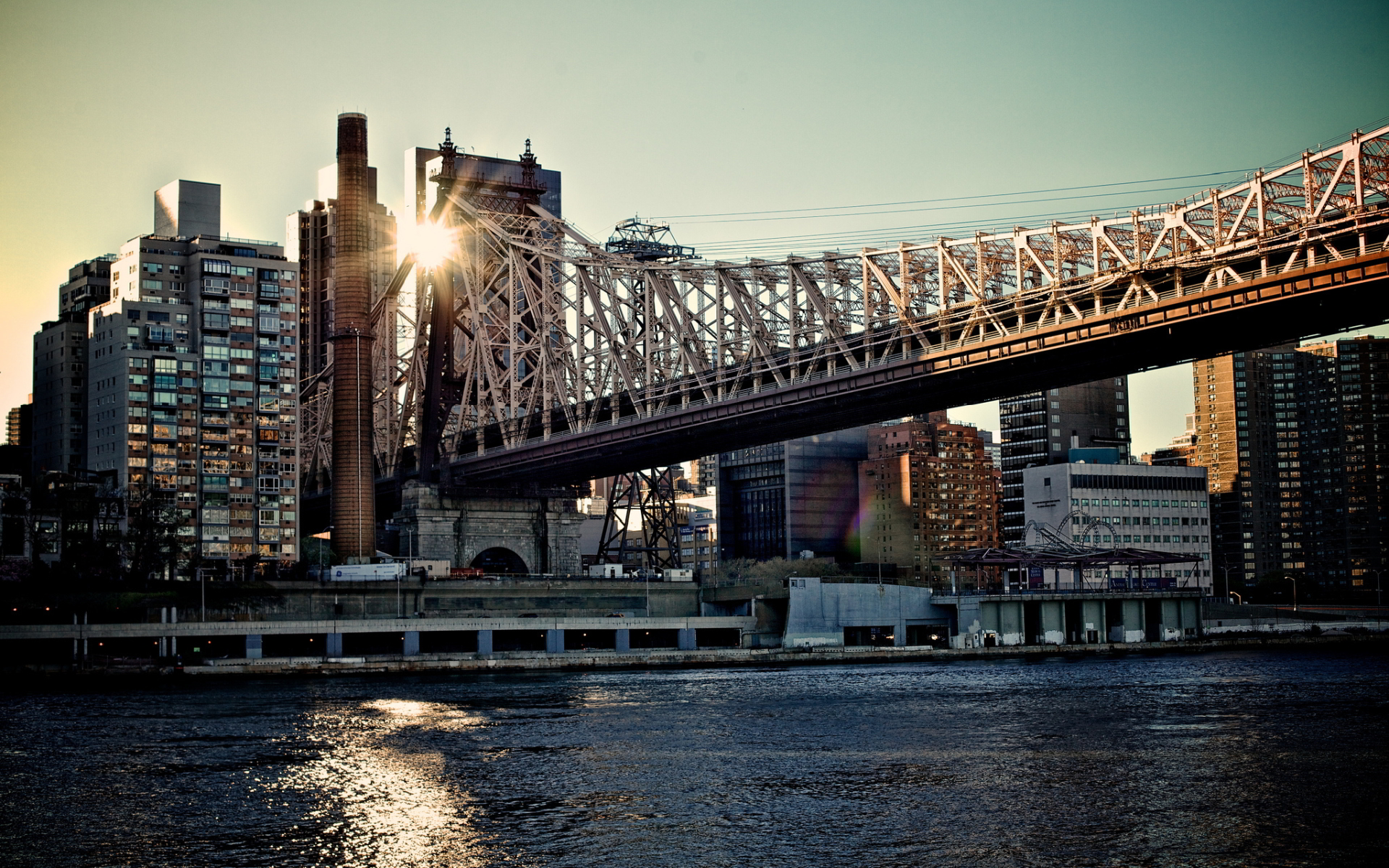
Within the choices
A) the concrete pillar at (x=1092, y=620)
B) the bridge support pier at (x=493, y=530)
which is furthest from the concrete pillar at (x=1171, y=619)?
the bridge support pier at (x=493, y=530)

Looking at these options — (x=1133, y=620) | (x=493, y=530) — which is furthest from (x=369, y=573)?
(x=1133, y=620)

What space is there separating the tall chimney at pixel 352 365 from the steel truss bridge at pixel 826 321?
23.7 ft

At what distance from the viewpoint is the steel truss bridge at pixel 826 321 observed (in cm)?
7588

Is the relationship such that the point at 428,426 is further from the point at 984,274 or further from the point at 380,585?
the point at 984,274

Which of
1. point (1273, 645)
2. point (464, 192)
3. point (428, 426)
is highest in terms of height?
point (464, 192)

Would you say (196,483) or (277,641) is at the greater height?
(196,483)

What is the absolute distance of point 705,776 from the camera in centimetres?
5325

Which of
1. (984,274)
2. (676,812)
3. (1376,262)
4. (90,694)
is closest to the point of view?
(676,812)

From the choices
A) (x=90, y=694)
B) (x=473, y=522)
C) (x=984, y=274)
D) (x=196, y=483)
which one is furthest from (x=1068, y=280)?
(x=196, y=483)

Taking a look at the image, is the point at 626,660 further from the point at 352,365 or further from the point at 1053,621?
the point at 1053,621

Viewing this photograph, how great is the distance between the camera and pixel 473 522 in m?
140

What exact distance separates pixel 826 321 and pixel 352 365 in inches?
1947

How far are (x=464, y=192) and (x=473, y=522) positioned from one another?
32449mm

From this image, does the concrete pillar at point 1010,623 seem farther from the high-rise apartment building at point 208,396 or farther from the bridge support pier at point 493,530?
the high-rise apartment building at point 208,396
